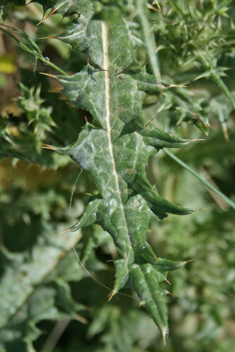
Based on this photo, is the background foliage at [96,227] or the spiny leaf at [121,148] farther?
the background foliage at [96,227]

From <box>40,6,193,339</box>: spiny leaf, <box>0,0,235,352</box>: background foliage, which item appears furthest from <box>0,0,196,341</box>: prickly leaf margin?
<box>0,0,235,352</box>: background foliage

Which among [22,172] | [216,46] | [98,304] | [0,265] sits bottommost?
[98,304]

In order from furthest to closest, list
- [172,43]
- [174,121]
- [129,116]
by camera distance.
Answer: [174,121] → [172,43] → [129,116]

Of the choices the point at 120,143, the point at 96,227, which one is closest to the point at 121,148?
the point at 120,143

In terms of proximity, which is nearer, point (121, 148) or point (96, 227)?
point (121, 148)

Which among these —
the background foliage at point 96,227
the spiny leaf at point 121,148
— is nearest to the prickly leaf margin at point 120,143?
the spiny leaf at point 121,148

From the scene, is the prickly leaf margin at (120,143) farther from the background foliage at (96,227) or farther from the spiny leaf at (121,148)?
the background foliage at (96,227)

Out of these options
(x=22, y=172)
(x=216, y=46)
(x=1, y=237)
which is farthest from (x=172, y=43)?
(x=1, y=237)

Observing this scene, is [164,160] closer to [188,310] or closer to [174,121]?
[174,121]

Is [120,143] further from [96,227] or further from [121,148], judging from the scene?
[96,227]
